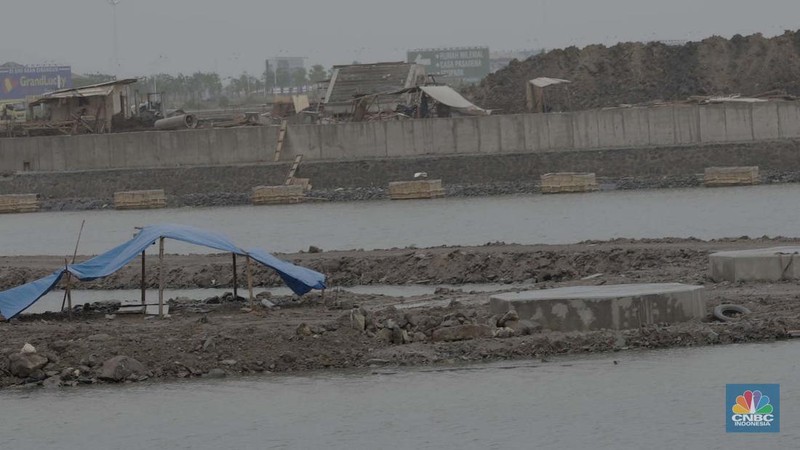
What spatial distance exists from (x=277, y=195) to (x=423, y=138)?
5802mm

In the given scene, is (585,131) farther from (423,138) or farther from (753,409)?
(753,409)

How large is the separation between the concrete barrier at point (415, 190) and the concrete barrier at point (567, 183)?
12.0 feet

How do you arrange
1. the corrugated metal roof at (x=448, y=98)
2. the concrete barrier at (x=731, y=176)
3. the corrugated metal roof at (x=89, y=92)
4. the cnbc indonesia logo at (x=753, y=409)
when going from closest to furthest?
the cnbc indonesia logo at (x=753, y=409) → the concrete barrier at (x=731, y=176) → the corrugated metal roof at (x=448, y=98) → the corrugated metal roof at (x=89, y=92)

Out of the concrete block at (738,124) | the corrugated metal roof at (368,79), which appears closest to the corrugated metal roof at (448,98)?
the corrugated metal roof at (368,79)

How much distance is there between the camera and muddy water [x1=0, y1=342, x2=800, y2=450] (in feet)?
53.0

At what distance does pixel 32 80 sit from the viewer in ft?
453

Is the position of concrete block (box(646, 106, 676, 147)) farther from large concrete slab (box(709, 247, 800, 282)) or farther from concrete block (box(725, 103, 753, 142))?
large concrete slab (box(709, 247, 800, 282))

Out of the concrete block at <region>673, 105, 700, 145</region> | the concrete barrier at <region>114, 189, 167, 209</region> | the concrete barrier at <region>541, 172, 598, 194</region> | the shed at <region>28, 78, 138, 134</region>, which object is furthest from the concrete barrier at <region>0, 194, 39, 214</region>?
the concrete block at <region>673, 105, 700, 145</region>

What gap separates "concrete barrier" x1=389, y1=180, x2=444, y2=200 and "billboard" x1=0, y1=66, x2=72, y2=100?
84735 millimetres

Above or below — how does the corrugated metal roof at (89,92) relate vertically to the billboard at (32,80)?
below

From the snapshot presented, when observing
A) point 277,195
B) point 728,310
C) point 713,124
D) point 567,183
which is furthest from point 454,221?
point 728,310

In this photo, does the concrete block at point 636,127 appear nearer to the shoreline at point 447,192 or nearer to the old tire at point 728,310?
the shoreline at point 447,192

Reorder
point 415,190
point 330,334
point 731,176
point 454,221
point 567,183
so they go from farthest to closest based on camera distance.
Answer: point 415,190
point 567,183
point 731,176
point 454,221
point 330,334

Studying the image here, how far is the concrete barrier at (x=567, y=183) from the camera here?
5560 cm
